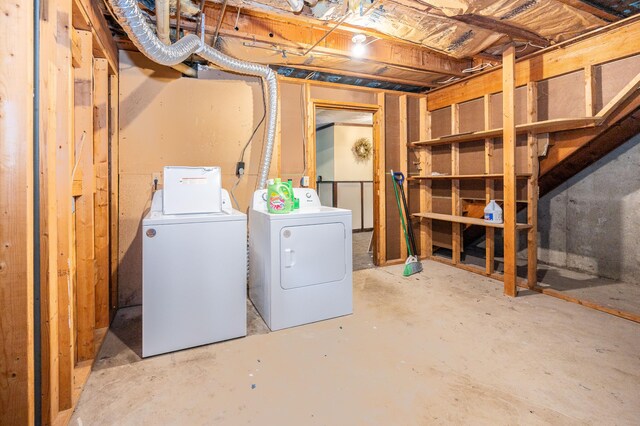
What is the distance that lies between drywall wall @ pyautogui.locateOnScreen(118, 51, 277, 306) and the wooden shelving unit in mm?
2227

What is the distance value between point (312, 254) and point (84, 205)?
150 centimetres

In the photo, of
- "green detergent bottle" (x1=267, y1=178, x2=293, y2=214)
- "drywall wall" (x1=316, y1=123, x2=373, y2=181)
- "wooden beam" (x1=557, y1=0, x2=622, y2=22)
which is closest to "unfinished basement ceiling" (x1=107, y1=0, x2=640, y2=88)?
"wooden beam" (x1=557, y1=0, x2=622, y2=22)

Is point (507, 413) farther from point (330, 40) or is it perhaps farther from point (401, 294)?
point (330, 40)

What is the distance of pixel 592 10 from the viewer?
7.49 feet

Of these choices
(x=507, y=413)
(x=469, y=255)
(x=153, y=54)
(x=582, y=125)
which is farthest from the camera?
(x=469, y=255)

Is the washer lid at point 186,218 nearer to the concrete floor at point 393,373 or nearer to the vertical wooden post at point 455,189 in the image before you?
the concrete floor at point 393,373

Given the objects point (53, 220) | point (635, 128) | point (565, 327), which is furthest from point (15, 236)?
point (635, 128)

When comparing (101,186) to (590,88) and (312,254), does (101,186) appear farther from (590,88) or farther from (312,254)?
(590,88)

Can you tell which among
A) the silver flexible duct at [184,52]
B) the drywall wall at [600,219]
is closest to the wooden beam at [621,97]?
the drywall wall at [600,219]

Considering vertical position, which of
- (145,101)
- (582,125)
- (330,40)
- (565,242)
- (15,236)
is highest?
(330,40)

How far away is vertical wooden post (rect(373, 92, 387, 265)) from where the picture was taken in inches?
150

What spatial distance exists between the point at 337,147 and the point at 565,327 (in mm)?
4892

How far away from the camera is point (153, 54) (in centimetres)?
205

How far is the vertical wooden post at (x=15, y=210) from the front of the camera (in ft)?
3.51
